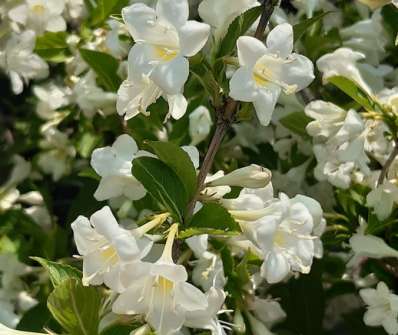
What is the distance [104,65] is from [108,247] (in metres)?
0.83

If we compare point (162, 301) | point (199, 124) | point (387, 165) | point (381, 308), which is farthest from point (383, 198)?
point (162, 301)

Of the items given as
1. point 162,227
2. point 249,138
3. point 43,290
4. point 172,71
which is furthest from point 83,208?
point 172,71

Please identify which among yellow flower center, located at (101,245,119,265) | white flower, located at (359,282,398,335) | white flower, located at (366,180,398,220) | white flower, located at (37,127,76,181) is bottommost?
white flower, located at (37,127,76,181)

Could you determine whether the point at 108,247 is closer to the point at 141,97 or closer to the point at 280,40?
the point at 141,97

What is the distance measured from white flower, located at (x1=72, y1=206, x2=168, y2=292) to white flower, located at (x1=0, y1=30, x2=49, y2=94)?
2.71 feet

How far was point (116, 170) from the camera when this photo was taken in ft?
4.83

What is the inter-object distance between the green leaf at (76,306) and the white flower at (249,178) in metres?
0.28

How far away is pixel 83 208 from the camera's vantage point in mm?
2143

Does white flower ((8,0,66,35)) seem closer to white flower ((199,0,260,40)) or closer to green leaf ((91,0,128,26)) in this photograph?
green leaf ((91,0,128,26))

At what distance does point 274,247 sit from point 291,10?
1278 mm

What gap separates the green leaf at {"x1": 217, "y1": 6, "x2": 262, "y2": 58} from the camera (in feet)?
4.47

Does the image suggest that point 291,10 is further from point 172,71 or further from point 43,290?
point 172,71

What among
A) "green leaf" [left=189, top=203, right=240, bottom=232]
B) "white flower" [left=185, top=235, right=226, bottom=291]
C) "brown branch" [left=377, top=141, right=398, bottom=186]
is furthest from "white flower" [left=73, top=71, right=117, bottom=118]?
"green leaf" [left=189, top=203, right=240, bottom=232]

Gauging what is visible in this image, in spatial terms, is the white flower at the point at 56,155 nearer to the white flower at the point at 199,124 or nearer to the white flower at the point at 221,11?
the white flower at the point at 199,124
